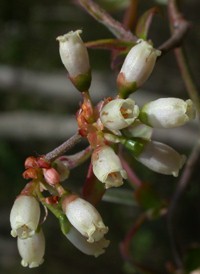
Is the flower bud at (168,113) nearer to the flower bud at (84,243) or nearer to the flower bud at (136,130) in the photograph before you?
the flower bud at (136,130)

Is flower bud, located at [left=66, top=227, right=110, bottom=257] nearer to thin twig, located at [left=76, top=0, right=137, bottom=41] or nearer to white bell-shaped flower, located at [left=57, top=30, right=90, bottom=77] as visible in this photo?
white bell-shaped flower, located at [left=57, top=30, right=90, bottom=77]

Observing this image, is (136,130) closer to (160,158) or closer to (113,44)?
(160,158)

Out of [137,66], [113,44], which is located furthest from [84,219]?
[113,44]

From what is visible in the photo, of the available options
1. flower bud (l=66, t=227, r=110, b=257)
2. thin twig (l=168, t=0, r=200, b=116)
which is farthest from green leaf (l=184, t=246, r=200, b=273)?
flower bud (l=66, t=227, r=110, b=257)

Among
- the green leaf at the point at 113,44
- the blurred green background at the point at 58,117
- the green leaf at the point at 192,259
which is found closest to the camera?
the green leaf at the point at 113,44

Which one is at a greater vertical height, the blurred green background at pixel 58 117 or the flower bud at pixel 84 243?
the flower bud at pixel 84 243

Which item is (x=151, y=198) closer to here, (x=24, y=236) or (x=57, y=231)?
(x=24, y=236)

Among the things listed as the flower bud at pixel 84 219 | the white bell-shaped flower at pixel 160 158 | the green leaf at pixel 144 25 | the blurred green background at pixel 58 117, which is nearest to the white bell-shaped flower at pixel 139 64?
the white bell-shaped flower at pixel 160 158
